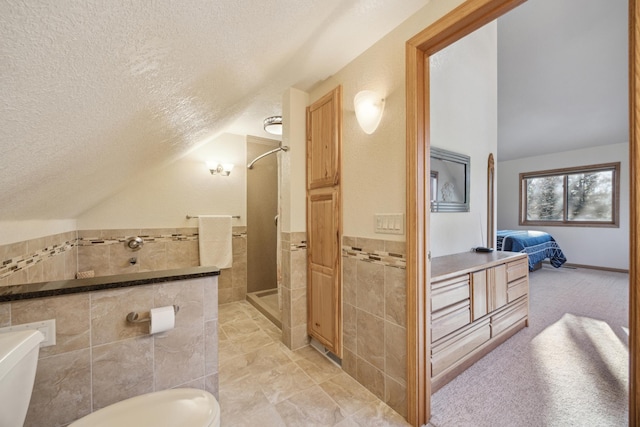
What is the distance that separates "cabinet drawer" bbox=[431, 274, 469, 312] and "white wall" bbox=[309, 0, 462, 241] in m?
0.49

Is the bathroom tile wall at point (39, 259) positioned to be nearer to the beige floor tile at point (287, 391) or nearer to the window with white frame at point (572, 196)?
the beige floor tile at point (287, 391)

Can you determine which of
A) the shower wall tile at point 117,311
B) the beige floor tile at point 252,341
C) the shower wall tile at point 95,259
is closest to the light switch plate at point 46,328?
the shower wall tile at point 117,311

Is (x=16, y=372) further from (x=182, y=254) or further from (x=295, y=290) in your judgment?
(x=182, y=254)

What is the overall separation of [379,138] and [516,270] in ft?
6.42

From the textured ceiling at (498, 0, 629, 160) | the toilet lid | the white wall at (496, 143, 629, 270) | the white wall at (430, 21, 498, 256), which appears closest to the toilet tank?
the toilet lid

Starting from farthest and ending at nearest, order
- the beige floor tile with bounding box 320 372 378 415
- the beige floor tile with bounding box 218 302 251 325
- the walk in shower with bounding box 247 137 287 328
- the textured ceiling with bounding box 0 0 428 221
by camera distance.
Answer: the walk in shower with bounding box 247 137 287 328, the beige floor tile with bounding box 218 302 251 325, the beige floor tile with bounding box 320 372 378 415, the textured ceiling with bounding box 0 0 428 221

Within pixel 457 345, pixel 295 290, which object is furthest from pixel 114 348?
pixel 457 345

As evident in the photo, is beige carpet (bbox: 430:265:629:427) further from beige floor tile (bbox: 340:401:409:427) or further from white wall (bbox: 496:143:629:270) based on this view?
white wall (bbox: 496:143:629:270)

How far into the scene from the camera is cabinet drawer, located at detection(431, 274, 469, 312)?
1.58 metres

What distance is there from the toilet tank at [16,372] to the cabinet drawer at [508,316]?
2.67 meters

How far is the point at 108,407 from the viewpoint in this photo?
87 cm

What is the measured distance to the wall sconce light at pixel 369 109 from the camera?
5.00 ft

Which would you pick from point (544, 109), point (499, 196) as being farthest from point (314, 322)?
point (499, 196)

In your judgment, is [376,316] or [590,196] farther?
[590,196]
